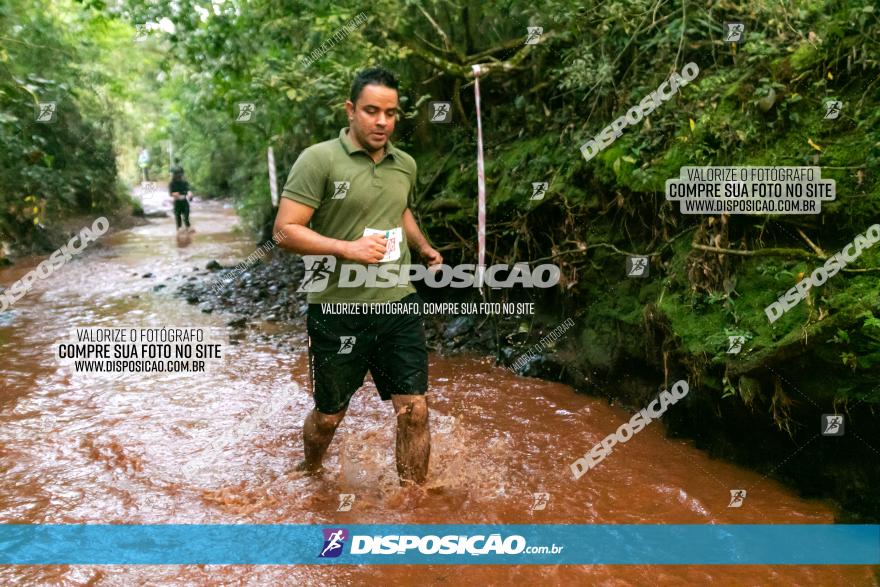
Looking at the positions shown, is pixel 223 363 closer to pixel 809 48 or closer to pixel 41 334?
pixel 41 334

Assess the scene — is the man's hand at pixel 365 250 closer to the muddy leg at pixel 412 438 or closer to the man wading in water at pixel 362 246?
the man wading in water at pixel 362 246

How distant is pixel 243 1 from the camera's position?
8.02 metres

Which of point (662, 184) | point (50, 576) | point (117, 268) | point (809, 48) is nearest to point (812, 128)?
point (809, 48)

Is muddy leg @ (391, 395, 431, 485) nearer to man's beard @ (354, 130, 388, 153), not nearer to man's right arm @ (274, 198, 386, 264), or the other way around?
man's right arm @ (274, 198, 386, 264)

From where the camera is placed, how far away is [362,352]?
3758 millimetres

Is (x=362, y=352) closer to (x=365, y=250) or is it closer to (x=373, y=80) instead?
(x=365, y=250)

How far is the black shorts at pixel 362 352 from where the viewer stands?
3713 mm

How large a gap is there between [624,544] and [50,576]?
2877mm

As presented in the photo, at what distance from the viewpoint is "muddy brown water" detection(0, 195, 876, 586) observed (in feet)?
10.8

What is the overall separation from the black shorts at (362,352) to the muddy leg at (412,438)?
0.06 meters

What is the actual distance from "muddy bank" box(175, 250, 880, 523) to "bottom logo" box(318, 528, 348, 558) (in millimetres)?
2454

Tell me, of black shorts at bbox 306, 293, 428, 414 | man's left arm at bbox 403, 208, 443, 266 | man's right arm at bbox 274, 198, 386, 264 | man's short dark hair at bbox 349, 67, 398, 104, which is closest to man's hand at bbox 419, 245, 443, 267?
man's left arm at bbox 403, 208, 443, 266

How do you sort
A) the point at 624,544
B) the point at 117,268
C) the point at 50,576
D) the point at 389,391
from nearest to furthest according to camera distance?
1. the point at 50,576
2. the point at 624,544
3. the point at 389,391
4. the point at 117,268

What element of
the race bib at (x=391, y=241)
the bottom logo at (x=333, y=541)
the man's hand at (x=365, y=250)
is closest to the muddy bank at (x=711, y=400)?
the race bib at (x=391, y=241)
